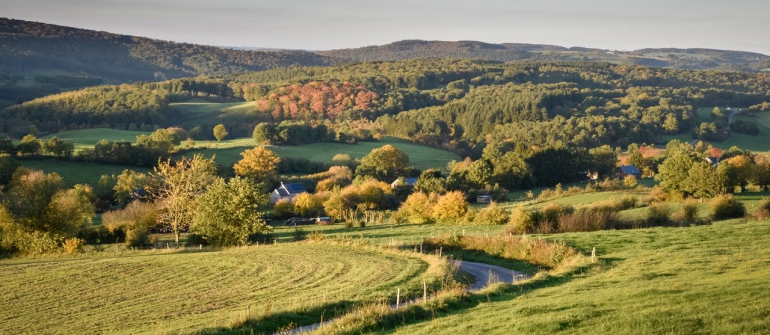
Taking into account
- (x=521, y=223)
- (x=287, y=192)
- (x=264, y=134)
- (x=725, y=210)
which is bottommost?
(x=287, y=192)

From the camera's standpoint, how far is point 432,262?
32.2 meters

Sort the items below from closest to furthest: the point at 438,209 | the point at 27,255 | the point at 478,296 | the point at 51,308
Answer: the point at 478,296, the point at 51,308, the point at 27,255, the point at 438,209

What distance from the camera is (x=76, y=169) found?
8775 cm

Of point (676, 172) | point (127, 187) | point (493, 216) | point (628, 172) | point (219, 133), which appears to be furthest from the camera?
point (219, 133)

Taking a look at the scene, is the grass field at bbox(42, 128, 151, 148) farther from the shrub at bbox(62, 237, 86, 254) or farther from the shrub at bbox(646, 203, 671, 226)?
the shrub at bbox(646, 203, 671, 226)

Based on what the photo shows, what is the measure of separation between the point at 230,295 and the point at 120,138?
111 metres

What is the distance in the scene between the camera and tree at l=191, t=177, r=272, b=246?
46219mm

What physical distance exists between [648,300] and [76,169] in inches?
3346

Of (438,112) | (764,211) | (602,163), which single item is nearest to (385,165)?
(602,163)

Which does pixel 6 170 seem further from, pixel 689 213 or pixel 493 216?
pixel 689 213

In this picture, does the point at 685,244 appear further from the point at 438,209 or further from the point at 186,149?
the point at 186,149

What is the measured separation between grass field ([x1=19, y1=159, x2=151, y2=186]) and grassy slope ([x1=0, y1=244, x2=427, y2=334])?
46.9 meters

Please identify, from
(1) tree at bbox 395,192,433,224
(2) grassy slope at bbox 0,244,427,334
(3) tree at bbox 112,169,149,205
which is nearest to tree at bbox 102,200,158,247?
(2) grassy slope at bbox 0,244,427,334

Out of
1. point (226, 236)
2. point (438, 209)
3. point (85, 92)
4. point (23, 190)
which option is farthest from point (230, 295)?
point (85, 92)
